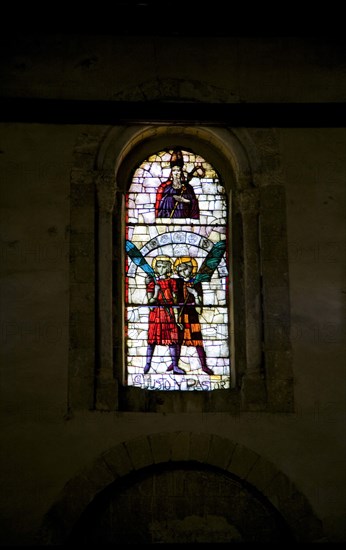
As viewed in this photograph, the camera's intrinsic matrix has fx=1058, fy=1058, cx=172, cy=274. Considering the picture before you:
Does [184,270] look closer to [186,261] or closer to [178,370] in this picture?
[186,261]

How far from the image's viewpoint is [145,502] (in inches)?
315

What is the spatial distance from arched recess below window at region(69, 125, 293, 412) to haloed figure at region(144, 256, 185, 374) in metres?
0.24

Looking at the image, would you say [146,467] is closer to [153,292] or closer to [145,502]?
[145,502]

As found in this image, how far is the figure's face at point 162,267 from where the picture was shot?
8.73 m

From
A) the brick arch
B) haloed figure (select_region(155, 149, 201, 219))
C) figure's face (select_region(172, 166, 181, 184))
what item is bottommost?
the brick arch

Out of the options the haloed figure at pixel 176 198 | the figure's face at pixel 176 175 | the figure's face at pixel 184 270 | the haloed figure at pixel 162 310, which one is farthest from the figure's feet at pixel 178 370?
the figure's face at pixel 176 175

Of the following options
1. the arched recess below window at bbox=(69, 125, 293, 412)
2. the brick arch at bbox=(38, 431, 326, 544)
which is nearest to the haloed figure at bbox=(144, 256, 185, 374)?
the arched recess below window at bbox=(69, 125, 293, 412)

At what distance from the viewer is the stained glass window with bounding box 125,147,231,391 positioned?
851 cm

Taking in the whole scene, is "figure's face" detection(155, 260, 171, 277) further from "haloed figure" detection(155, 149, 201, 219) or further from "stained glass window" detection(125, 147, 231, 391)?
"haloed figure" detection(155, 149, 201, 219)

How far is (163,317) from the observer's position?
8.64m
